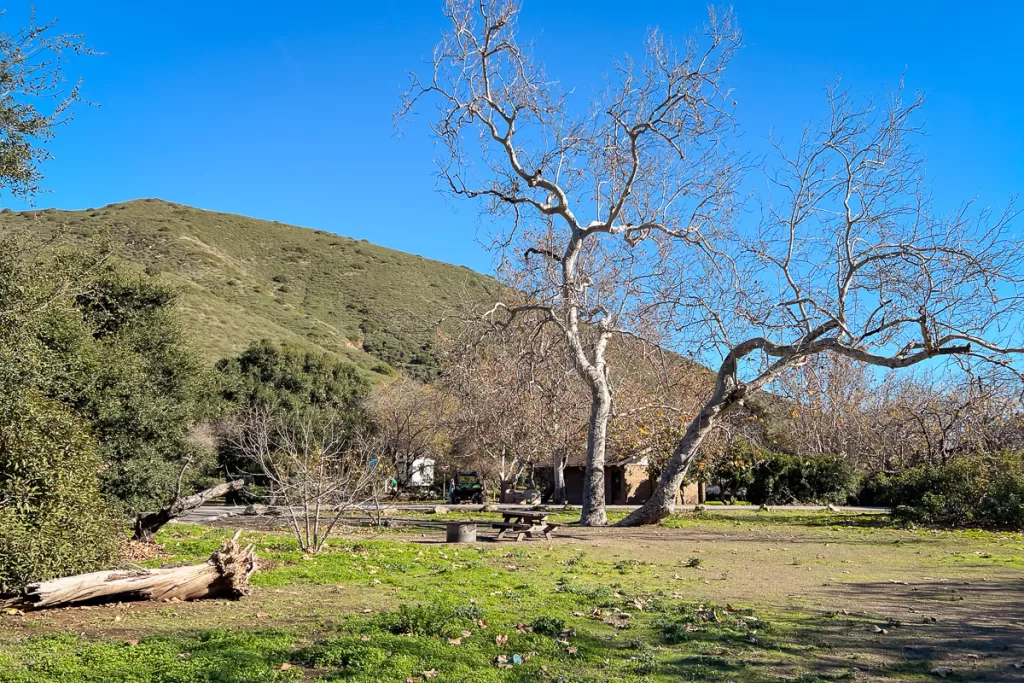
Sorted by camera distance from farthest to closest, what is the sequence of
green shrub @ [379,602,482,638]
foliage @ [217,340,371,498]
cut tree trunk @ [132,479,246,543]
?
foliage @ [217,340,371,498] < cut tree trunk @ [132,479,246,543] < green shrub @ [379,602,482,638]

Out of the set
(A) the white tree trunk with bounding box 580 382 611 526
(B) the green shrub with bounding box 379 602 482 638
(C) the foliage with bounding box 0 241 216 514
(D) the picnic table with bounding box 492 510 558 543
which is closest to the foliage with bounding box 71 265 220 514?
(C) the foliage with bounding box 0 241 216 514

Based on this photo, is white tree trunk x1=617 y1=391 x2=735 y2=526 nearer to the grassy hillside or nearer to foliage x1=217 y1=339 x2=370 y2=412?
foliage x1=217 y1=339 x2=370 y2=412

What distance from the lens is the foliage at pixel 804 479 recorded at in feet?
114

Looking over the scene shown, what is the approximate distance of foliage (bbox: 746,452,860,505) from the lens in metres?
34.7

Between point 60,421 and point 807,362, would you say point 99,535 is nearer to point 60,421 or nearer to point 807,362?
point 60,421

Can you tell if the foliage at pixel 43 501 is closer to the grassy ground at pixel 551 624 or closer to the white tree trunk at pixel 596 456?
the grassy ground at pixel 551 624

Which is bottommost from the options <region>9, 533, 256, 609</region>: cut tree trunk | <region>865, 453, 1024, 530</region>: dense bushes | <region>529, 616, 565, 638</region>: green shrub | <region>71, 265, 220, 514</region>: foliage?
<region>529, 616, 565, 638</region>: green shrub

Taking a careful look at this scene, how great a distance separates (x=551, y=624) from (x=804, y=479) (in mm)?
31410

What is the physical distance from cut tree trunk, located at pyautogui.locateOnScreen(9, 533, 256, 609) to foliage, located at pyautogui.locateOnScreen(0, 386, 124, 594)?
0.39 meters

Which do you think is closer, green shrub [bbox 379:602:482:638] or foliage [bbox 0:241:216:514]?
green shrub [bbox 379:602:482:638]

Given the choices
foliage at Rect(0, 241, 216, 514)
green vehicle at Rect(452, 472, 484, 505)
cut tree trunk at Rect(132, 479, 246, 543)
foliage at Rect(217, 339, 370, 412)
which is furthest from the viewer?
foliage at Rect(217, 339, 370, 412)

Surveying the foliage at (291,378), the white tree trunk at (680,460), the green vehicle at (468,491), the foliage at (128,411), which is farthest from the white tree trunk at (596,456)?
the foliage at (291,378)

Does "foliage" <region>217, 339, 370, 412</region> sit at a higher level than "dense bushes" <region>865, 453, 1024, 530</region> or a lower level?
higher

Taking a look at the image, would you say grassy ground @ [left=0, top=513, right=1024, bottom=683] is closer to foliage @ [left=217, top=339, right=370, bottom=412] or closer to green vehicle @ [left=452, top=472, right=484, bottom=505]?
green vehicle @ [left=452, top=472, right=484, bottom=505]
